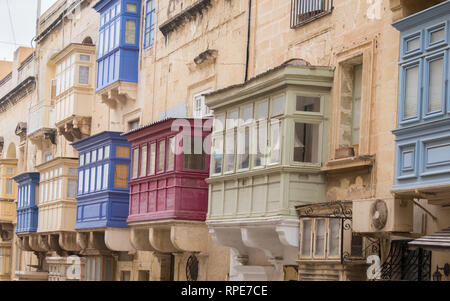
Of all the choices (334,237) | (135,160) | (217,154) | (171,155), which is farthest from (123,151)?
(334,237)

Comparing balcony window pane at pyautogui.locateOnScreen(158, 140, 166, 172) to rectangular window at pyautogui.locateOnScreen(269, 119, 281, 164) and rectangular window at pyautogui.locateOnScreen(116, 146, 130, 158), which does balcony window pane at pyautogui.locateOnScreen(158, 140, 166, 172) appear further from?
rectangular window at pyautogui.locateOnScreen(269, 119, 281, 164)

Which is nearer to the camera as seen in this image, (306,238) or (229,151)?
(306,238)

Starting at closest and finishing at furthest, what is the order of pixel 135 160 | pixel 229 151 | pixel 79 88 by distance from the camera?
pixel 229 151 → pixel 135 160 → pixel 79 88

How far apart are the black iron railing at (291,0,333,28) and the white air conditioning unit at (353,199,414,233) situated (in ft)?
16.0

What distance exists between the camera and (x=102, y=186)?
28.2 metres

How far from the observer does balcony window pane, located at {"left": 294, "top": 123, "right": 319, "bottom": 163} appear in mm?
18734

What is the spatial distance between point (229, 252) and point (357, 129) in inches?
212

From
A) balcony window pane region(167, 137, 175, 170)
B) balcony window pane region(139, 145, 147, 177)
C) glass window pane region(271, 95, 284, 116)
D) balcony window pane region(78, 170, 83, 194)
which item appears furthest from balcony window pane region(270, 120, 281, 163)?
balcony window pane region(78, 170, 83, 194)

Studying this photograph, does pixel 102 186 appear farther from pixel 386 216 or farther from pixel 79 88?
pixel 386 216

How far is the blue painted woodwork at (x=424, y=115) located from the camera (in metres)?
14.2

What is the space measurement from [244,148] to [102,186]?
8.83 meters

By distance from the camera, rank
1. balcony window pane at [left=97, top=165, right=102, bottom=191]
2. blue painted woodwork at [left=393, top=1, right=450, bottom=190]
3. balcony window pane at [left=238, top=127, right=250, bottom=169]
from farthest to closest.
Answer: balcony window pane at [left=97, top=165, right=102, bottom=191] → balcony window pane at [left=238, top=127, right=250, bottom=169] → blue painted woodwork at [left=393, top=1, right=450, bottom=190]

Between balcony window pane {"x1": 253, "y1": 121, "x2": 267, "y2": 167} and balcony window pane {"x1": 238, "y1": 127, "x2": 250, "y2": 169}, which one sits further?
balcony window pane {"x1": 238, "y1": 127, "x2": 250, "y2": 169}

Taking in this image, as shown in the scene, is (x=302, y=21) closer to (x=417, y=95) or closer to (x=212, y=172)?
(x=212, y=172)
